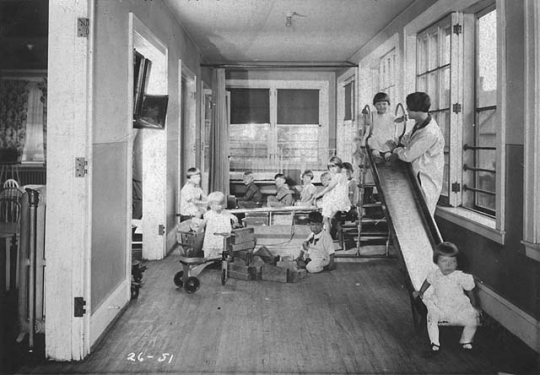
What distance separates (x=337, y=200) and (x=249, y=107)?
4.43 m

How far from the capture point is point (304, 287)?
14.9ft

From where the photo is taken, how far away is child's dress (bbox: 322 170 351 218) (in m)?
6.52

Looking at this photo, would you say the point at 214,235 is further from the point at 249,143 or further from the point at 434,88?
the point at 249,143

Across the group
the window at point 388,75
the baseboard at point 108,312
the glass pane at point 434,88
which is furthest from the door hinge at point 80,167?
the window at point 388,75

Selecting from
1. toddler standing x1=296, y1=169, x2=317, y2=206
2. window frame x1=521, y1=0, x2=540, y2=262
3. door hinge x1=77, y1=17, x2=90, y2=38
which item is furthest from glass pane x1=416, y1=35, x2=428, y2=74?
door hinge x1=77, y1=17, x2=90, y2=38

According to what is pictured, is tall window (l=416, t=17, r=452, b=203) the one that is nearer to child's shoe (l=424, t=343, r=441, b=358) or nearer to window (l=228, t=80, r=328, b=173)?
child's shoe (l=424, t=343, r=441, b=358)

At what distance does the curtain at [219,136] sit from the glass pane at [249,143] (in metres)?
1.30

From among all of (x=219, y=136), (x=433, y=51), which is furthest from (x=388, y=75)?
(x=219, y=136)

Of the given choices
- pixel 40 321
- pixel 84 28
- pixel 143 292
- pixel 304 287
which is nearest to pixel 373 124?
pixel 304 287

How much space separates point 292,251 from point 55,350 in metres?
3.69

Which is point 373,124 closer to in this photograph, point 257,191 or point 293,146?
point 257,191

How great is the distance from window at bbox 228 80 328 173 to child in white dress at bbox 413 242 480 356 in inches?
285

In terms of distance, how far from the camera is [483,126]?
4.30 m

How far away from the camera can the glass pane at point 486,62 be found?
4.10 meters
